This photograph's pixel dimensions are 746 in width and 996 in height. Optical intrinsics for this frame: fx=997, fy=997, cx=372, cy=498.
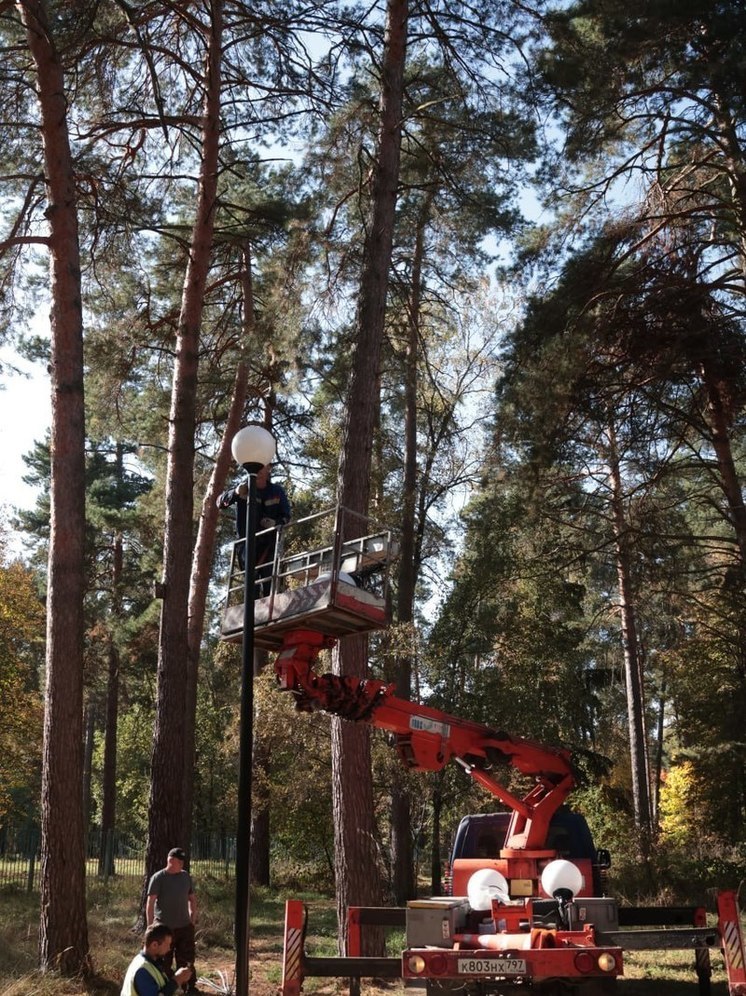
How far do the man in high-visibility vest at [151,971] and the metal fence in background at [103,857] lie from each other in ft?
59.5

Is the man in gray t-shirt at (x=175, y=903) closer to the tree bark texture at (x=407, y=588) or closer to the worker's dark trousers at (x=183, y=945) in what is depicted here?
the worker's dark trousers at (x=183, y=945)

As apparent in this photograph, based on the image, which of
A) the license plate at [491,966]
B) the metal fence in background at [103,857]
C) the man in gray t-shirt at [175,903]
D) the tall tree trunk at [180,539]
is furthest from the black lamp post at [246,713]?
the metal fence in background at [103,857]

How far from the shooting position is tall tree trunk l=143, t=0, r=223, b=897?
1504 cm

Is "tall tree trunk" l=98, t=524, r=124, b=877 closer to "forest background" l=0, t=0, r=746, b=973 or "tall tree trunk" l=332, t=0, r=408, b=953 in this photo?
"forest background" l=0, t=0, r=746, b=973

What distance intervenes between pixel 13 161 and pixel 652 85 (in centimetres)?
962

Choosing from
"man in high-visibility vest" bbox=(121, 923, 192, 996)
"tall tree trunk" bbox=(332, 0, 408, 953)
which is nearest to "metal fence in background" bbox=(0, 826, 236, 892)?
"tall tree trunk" bbox=(332, 0, 408, 953)

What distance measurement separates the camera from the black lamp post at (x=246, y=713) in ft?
21.4

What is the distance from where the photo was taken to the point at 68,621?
11.6 meters

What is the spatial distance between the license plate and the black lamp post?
6.73ft

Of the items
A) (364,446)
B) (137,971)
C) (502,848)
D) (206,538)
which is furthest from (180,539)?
(137,971)

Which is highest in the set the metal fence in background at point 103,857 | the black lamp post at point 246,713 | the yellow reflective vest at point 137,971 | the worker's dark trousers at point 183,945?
the black lamp post at point 246,713

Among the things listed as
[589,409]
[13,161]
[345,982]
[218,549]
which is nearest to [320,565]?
[345,982]

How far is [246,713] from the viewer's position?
6.99 meters

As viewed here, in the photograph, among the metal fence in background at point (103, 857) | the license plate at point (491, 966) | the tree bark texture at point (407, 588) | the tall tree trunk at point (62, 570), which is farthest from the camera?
the metal fence in background at point (103, 857)
